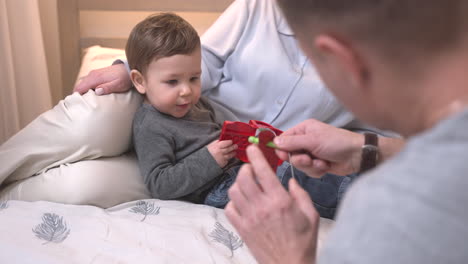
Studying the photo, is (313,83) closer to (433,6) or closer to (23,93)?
(433,6)

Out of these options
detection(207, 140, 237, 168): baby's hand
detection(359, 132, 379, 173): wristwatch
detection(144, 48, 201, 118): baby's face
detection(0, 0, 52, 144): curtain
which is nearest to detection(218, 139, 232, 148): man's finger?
detection(207, 140, 237, 168): baby's hand

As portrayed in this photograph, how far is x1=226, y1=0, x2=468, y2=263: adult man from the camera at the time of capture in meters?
0.42

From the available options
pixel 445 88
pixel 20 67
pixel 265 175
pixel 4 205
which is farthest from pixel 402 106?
pixel 20 67

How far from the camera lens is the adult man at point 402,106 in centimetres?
42

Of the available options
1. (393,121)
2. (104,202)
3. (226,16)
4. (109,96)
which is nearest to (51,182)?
(104,202)

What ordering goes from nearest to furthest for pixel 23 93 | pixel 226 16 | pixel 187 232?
pixel 187 232 < pixel 226 16 < pixel 23 93

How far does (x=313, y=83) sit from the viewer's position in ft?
4.48

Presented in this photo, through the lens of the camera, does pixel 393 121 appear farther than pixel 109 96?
No

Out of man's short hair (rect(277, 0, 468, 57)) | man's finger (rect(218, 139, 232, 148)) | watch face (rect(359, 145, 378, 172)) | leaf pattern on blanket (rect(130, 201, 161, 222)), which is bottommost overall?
leaf pattern on blanket (rect(130, 201, 161, 222))

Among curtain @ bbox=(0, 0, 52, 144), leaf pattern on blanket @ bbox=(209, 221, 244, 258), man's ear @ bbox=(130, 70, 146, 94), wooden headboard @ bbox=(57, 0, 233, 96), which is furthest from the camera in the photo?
wooden headboard @ bbox=(57, 0, 233, 96)

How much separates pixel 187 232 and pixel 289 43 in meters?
0.68

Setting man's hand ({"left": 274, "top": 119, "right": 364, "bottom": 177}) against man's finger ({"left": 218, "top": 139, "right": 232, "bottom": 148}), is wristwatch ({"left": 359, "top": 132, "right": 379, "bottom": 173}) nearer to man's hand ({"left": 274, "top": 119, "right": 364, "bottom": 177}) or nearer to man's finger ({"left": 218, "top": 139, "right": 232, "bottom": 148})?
man's hand ({"left": 274, "top": 119, "right": 364, "bottom": 177})

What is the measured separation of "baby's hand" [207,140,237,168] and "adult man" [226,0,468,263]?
701mm

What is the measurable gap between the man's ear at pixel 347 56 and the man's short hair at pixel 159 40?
31.2 inches
